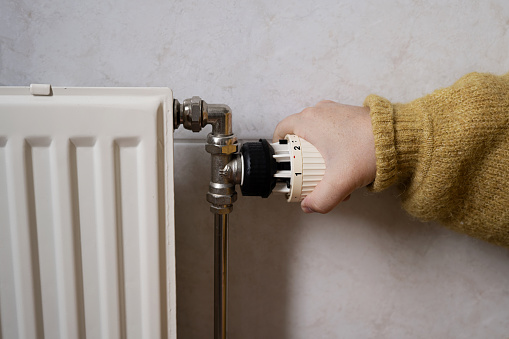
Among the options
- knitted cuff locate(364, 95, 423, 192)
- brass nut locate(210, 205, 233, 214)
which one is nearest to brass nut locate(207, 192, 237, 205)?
brass nut locate(210, 205, 233, 214)

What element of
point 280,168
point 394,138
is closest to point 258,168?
point 280,168

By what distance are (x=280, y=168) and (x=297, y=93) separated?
14cm

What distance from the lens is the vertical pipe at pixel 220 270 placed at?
18.0 inches

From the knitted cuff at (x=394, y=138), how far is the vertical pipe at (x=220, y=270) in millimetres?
165

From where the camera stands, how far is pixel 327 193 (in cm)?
41

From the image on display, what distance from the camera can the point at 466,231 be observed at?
1.49 ft

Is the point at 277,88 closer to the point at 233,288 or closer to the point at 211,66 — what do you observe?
the point at 211,66

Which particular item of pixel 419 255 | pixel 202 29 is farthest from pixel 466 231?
pixel 202 29

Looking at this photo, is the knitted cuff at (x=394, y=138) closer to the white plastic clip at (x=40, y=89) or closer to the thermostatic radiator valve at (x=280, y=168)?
the thermostatic radiator valve at (x=280, y=168)

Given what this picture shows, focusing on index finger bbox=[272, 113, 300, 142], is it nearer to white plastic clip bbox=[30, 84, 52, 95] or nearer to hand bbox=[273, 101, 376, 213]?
hand bbox=[273, 101, 376, 213]

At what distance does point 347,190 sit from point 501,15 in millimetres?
304

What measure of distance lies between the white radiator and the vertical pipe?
0.24 feet

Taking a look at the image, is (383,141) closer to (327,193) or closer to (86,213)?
(327,193)

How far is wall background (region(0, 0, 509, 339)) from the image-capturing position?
486mm
